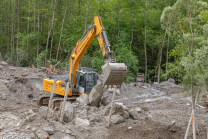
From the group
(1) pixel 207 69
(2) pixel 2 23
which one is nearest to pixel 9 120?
(1) pixel 207 69

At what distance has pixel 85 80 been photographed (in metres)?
10.5

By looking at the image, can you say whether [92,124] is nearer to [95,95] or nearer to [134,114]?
[95,95]

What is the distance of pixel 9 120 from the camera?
674 cm

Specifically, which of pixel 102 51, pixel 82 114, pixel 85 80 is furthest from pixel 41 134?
pixel 85 80

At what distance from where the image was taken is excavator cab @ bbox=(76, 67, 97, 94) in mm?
10531

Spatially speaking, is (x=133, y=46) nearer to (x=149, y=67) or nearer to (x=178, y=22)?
(x=149, y=67)

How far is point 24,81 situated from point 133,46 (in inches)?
677

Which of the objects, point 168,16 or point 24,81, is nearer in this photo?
point 168,16

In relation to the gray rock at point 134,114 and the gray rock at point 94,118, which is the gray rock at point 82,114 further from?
the gray rock at point 134,114

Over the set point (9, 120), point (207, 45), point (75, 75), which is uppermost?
point (207, 45)

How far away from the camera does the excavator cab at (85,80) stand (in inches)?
415

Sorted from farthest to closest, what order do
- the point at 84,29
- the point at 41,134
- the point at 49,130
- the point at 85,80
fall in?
the point at 84,29 < the point at 85,80 < the point at 49,130 < the point at 41,134

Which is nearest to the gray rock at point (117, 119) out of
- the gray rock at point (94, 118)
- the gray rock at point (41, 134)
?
the gray rock at point (94, 118)

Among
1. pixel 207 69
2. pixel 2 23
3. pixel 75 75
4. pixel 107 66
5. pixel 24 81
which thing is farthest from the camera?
pixel 2 23
